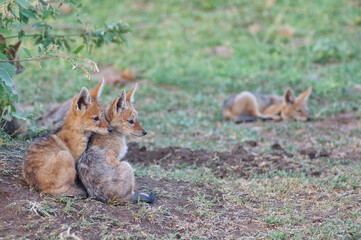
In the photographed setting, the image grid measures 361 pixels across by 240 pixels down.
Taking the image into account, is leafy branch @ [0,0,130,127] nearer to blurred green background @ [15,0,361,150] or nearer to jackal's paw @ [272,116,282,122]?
blurred green background @ [15,0,361,150]

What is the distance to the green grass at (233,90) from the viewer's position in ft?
17.3

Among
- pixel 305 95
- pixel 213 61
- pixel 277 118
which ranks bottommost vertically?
pixel 277 118

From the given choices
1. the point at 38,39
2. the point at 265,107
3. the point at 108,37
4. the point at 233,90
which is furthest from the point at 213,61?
the point at 38,39

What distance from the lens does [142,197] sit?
5297 mm

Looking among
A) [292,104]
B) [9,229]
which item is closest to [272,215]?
[9,229]

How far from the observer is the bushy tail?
17.3 feet

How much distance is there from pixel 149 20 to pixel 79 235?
1164cm

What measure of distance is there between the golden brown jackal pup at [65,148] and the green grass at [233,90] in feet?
0.76

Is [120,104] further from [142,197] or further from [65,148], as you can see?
[142,197]

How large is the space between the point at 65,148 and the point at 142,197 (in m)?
1.02

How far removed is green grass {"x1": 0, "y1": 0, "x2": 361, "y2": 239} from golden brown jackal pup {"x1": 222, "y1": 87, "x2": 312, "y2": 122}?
0.33 meters

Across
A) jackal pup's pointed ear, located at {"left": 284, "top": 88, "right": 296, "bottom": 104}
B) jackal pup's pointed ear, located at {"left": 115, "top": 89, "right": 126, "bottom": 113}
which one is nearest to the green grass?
jackal pup's pointed ear, located at {"left": 284, "top": 88, "right": 296, "bottom": 104}

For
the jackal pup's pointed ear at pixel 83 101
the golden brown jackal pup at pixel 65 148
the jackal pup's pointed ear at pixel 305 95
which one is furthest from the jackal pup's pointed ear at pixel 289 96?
the jackal pup's pointed ear at pixel 83 101

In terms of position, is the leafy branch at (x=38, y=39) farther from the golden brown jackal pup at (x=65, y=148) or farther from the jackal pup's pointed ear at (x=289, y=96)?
the jackal pup's pointed ear at (x=289, y=96)
